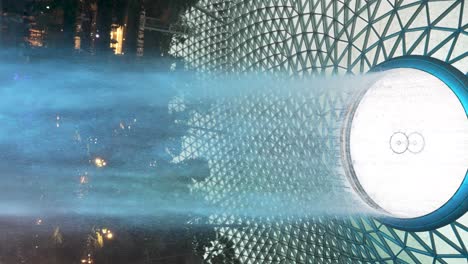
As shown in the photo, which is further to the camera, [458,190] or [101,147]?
[101,147]

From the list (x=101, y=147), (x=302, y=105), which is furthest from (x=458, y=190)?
(x=101, y=147)

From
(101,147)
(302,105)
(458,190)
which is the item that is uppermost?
(302,105)

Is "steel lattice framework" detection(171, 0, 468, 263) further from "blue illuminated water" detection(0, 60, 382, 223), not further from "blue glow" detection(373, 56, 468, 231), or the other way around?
"blue illuminated water" detection(0, 60, 382, 223)

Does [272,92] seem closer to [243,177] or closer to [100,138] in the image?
[243,177]

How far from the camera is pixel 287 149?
2986 cm

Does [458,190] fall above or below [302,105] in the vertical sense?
below

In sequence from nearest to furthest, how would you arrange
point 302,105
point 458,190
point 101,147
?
point 458,190 < point 101,147 < point 302,105

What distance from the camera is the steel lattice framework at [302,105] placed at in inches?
716

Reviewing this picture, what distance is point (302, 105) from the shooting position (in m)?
27.7

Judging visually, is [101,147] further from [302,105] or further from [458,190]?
[458,190]

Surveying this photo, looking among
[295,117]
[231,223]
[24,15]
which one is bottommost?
[231,223]

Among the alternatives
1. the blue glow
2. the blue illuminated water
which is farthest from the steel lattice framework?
the blue illuminated water

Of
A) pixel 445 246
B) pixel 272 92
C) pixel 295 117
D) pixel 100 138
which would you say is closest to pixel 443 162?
pixel 445 246

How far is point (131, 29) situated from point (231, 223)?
1450 cm
